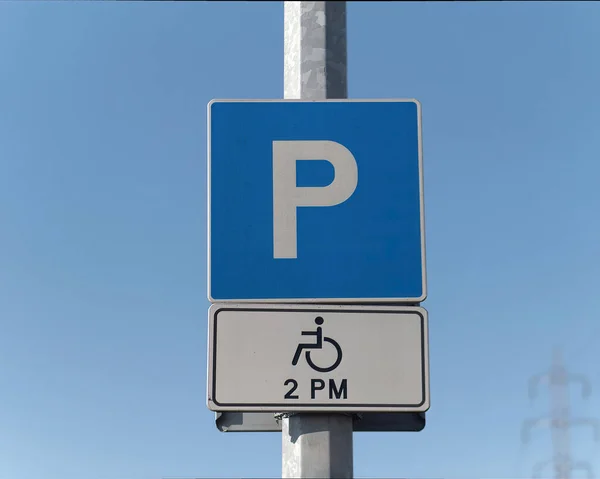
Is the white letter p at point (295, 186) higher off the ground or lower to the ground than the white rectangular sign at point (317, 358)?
higher

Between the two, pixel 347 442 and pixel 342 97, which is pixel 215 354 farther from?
pixel 342 97

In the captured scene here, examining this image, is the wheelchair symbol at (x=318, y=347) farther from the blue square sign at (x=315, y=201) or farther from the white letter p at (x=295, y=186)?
the white letter p at (x=295, y=186)

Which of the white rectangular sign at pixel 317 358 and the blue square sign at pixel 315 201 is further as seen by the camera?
the blue square sign at pixel 315 201

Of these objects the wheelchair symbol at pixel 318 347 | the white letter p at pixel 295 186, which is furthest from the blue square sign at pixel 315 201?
the wheelchair symbol at pixel 318 347

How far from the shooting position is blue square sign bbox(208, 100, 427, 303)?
2510 mm

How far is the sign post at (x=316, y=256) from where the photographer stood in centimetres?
238

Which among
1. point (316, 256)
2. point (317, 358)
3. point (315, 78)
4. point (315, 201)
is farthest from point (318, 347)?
point (315, 78)

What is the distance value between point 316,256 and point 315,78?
543 mm

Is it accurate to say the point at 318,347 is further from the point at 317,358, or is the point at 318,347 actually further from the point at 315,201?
the point at 315,201

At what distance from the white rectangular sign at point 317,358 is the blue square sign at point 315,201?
65mm

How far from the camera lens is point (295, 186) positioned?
8.43 ft

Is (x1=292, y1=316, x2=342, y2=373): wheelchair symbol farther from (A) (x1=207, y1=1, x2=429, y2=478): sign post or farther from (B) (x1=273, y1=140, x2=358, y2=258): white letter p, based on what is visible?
(B) (x1=273, y1=140, x2=358, y2=258): white letter p

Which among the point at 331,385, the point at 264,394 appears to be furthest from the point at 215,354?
the point at 331,385

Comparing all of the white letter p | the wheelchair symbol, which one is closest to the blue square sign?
the white letter p
